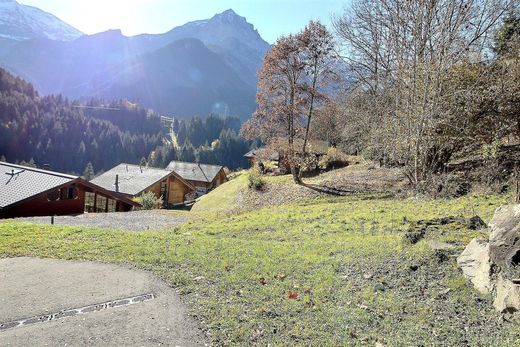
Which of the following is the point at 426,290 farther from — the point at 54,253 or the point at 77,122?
the point at 77,122

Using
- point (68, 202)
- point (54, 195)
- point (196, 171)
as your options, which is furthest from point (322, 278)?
point (196, 171)

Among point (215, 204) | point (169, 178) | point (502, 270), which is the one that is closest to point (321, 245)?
point (502, 270)

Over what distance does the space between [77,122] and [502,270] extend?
135m

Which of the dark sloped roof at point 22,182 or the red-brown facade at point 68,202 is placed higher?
the dark sloped roof at point 22,182

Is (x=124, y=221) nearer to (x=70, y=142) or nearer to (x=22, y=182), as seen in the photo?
(x=22, y=182)

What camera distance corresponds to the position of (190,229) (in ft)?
46.3

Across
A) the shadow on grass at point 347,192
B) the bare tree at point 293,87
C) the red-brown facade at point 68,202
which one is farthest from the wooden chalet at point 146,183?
the shadow on grass at point 347,192

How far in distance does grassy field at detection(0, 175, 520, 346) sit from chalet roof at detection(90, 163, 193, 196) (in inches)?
1187

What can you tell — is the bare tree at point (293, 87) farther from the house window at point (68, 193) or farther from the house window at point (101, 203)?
the house window at point (101, 203)

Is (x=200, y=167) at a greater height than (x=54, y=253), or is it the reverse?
(x=200, y=167)

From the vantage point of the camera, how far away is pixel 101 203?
31.6 metres

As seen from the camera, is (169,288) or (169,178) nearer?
(169,288)

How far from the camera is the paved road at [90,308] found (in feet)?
15.7

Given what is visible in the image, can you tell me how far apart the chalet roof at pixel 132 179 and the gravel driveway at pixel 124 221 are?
2152 centimetres
